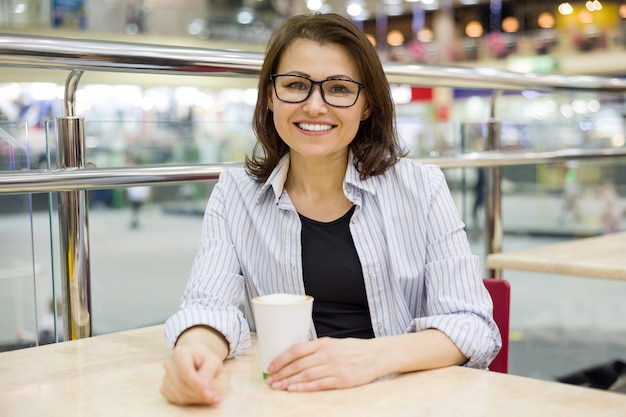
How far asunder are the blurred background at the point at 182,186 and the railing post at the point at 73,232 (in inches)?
1.4

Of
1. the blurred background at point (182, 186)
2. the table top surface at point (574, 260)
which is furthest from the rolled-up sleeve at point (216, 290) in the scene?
the table top surface at point (574, 260)

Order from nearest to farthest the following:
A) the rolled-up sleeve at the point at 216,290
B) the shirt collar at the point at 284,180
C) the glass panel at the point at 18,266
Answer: the rolled-up sleeve at the point at 216,290, the shirt collar at the point at 284,180, the glass panel at the point at 18,266

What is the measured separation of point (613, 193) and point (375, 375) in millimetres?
5229

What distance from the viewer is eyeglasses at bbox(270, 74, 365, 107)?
4.58 feet

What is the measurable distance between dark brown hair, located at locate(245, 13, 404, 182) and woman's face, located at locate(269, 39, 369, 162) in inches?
0.7

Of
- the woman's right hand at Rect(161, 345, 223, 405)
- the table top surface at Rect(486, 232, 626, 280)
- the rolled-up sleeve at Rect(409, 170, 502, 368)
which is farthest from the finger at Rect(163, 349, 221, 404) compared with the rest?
the table top surface at Rect(486, 232, 626, 280)

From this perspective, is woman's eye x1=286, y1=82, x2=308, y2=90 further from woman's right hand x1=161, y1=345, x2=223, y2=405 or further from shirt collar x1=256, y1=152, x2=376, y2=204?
woman's right hand x1=161, y1=345, x2=223, y2=405

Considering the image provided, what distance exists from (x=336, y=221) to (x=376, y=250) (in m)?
0.09

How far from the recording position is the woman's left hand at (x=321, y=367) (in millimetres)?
1005

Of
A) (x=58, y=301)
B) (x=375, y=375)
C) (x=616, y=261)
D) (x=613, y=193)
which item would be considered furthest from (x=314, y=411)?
(x=613, y=193)

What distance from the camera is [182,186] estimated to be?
9.13 feet

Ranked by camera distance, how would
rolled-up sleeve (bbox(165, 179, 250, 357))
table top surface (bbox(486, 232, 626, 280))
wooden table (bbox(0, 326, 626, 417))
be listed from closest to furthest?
wooden table (bbox(0, 326, 626, 417))
rolled-up sleeve (bbox(165, 179, 250, 357))
table top surface (bbox(486, 232, 626, 280))

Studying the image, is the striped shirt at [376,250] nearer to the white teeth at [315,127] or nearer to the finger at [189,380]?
the white teeth at [315,127]

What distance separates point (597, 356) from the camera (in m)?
3.28
